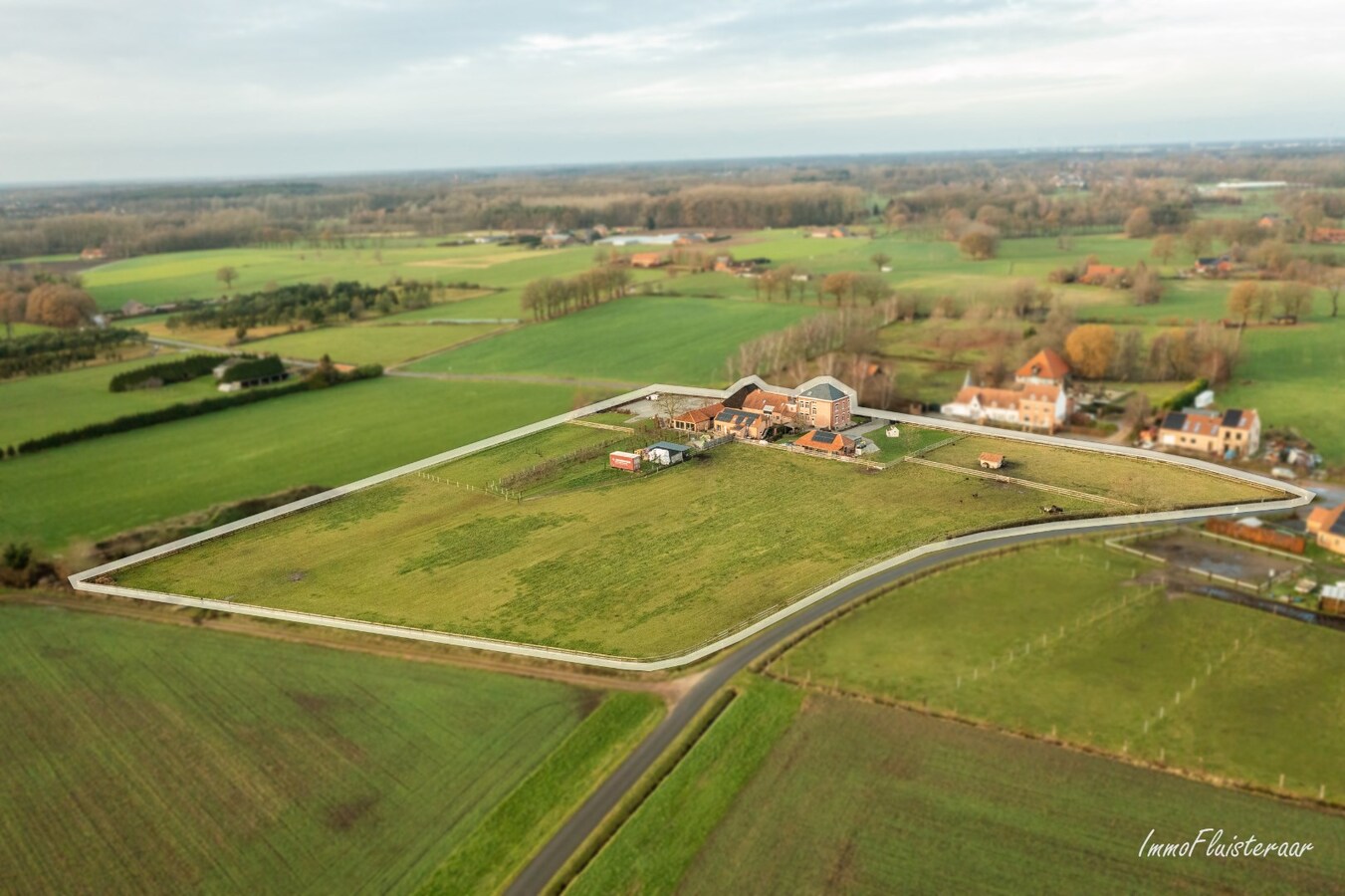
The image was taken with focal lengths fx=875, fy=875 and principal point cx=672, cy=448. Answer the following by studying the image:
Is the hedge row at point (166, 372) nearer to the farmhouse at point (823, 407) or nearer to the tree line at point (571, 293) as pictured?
the tree line at point (571, 293)

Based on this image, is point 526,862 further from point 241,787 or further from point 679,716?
point 241,787

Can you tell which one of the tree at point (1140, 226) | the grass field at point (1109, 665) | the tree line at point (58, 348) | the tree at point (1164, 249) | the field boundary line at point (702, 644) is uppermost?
the tree at point (1140, 226)

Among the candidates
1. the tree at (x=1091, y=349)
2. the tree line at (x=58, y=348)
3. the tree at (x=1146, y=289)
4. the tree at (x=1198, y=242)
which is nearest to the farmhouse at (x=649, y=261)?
the tree at (x=1146, y=289)

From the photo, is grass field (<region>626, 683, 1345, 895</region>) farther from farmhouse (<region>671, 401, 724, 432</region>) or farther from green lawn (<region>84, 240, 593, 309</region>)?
green lawn (<region>84, 240, 593, 309</region>)

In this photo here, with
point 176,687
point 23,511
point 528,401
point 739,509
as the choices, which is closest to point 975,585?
point 739,509

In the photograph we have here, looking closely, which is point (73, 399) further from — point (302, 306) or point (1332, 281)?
point (1332, 281)
